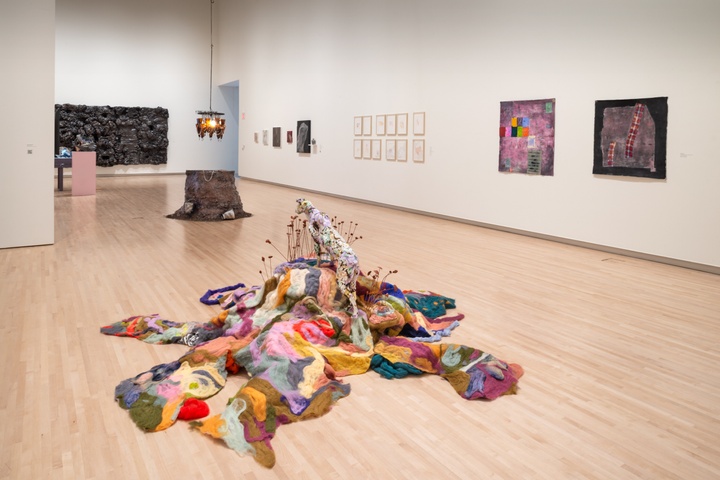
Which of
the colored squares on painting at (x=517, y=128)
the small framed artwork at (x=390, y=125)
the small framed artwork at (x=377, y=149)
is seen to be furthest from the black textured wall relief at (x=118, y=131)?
the colored squares on painting at (x=517, y=128)

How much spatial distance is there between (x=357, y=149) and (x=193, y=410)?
1205cm

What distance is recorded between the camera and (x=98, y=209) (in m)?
12.7

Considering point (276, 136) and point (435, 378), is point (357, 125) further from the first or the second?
point (435, 378)

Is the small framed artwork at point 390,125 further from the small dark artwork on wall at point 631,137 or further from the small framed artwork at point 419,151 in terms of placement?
the small dark artwork on wall at point 631,137

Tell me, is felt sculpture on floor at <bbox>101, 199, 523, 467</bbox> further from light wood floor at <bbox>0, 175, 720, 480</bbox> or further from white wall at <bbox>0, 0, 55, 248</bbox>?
white wall at <bbox>0, 0, 55, 248</bbox>

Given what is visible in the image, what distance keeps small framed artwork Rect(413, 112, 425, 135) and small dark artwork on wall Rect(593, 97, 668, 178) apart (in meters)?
4.26

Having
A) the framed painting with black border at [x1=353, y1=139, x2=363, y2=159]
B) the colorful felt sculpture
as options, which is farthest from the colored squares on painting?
the colorful felt sculpture

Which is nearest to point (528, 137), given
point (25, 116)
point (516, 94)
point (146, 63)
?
point (516, 94)

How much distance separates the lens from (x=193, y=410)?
3492 millimetres

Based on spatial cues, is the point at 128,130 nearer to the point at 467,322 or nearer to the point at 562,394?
the point at 467,322

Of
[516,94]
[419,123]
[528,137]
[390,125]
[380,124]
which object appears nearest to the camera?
[528,137]

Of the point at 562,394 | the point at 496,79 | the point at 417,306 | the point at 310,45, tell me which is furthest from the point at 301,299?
the point at 310,45

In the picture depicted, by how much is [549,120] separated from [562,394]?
6742 millimetres

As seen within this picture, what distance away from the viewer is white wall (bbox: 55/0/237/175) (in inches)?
830
